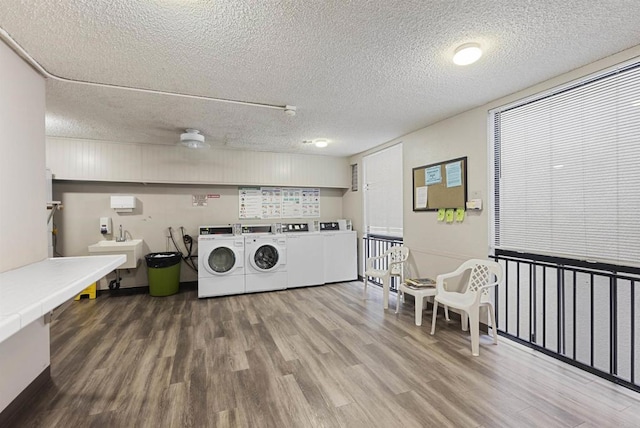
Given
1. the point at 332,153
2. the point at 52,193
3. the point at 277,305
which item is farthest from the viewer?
the point at 332,153

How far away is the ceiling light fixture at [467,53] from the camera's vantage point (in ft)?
6.11

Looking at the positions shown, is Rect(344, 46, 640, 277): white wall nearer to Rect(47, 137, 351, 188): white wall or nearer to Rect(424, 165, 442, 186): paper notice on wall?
Rect(424, 165, 442, 186): paper notice on wall

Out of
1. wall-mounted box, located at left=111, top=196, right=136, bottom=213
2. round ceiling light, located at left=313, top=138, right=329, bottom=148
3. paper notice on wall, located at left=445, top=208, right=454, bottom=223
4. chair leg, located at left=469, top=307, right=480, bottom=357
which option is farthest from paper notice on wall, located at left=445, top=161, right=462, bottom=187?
wall-mounted box, located at left=111, top=196, right=136, bottom=213

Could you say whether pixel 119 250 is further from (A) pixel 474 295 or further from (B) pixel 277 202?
(A) pixel 474 295

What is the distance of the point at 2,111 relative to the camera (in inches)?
69.0

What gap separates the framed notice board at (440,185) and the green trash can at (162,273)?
3.78 metres

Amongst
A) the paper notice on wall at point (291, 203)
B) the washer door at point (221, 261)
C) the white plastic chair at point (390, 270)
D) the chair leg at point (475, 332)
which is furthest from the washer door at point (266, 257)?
the chair leg at point (475, 332)

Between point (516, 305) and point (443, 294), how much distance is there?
82cm

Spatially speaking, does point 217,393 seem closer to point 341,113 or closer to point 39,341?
point 39,341

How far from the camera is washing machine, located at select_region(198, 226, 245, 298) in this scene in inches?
167

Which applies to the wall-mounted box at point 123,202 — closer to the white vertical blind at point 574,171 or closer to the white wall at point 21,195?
the white wall at point 21,195

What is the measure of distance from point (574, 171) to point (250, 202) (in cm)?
451

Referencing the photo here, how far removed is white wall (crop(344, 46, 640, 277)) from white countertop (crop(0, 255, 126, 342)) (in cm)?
325

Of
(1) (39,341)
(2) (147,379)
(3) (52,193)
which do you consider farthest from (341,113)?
(3) (52,193)
